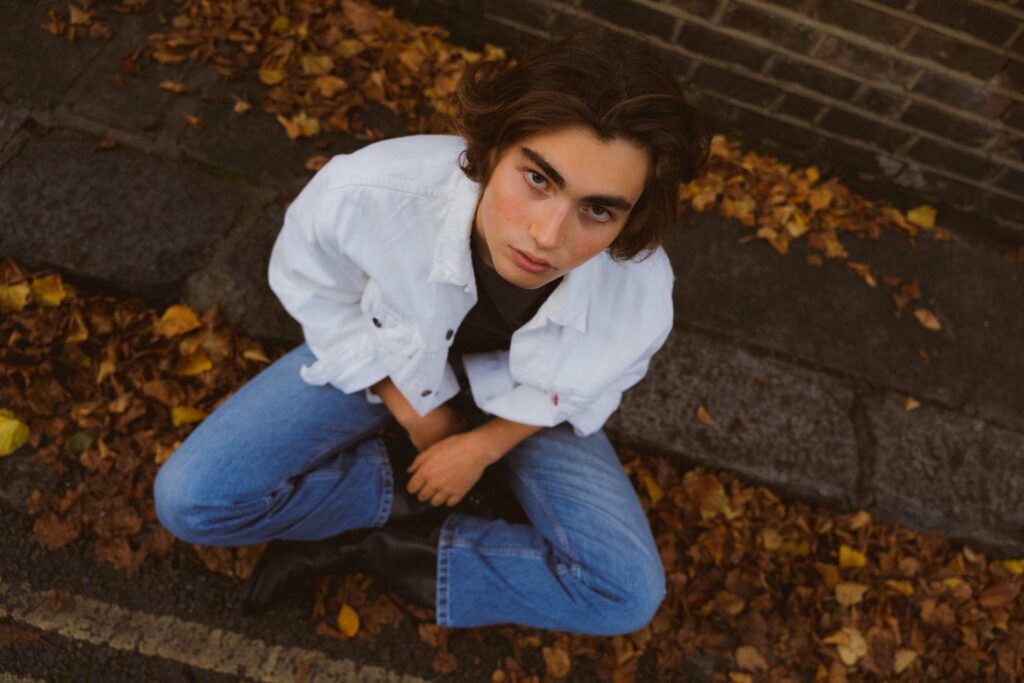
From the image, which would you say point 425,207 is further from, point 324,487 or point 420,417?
point 324,487

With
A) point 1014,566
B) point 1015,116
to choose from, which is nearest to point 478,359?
point 1014,566

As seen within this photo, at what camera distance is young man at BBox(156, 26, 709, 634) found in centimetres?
129

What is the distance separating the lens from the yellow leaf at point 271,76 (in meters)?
2.67

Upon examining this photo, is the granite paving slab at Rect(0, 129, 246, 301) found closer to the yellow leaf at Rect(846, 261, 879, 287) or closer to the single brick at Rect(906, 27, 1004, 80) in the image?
the yellow leaf at Rect(846, 261, 879, 287)

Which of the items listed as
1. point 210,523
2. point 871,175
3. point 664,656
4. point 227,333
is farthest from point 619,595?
point 871,175

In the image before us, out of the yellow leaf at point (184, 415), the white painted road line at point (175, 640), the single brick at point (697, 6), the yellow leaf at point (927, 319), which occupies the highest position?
the single brick at point (697, 6)

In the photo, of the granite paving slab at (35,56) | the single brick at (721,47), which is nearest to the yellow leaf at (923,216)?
the single brick at (721,47)

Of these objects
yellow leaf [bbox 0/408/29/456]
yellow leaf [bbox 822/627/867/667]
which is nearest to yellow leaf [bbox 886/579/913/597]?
yellow leaf [bbox 822/627/867/667]

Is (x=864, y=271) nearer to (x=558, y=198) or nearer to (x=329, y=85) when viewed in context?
(x=558, y=198)

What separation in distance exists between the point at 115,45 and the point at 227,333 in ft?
4.36

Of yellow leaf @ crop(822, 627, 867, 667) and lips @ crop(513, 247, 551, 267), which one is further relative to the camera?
yellow leaf @ crop(822, 627, 867, 667)

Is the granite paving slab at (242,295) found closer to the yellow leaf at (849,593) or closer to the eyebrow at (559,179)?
the eyebrow at (559,179)

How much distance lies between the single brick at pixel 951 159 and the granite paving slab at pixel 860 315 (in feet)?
1.44

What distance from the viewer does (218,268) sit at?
90.9 inches
